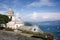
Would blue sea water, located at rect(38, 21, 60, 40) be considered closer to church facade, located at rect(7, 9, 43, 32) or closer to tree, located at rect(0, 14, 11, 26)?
church facade, located at rect(7, 9, 43, 32)

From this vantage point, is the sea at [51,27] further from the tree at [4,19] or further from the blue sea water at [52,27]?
the tree at [4,19]

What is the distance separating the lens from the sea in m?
6.89

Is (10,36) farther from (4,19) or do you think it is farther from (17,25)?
(4,19)

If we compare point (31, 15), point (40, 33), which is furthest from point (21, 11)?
point (40, 33)

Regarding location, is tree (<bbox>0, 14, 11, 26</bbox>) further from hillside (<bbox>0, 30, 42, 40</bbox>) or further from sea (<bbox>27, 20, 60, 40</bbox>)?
sea (<bbox>27, 20, 60, 40</bbox>)

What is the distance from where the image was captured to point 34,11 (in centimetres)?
695

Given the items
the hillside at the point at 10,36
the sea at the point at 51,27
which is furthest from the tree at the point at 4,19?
the sea at the point at 51,27

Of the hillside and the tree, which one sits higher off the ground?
the tree

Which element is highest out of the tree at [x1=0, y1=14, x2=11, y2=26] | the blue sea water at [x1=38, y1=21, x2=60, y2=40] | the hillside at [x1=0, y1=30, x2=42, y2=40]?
the tree at [x1=0, y1=14, x2=11, y2=26]

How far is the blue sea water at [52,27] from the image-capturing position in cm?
689

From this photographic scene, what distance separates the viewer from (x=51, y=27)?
6953 millimetres

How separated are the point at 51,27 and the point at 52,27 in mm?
28

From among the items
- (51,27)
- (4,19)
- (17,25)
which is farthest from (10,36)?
(51,27)

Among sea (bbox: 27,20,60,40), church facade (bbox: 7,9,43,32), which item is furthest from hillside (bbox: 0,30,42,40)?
sea (bbox: 27,20,60,40)
